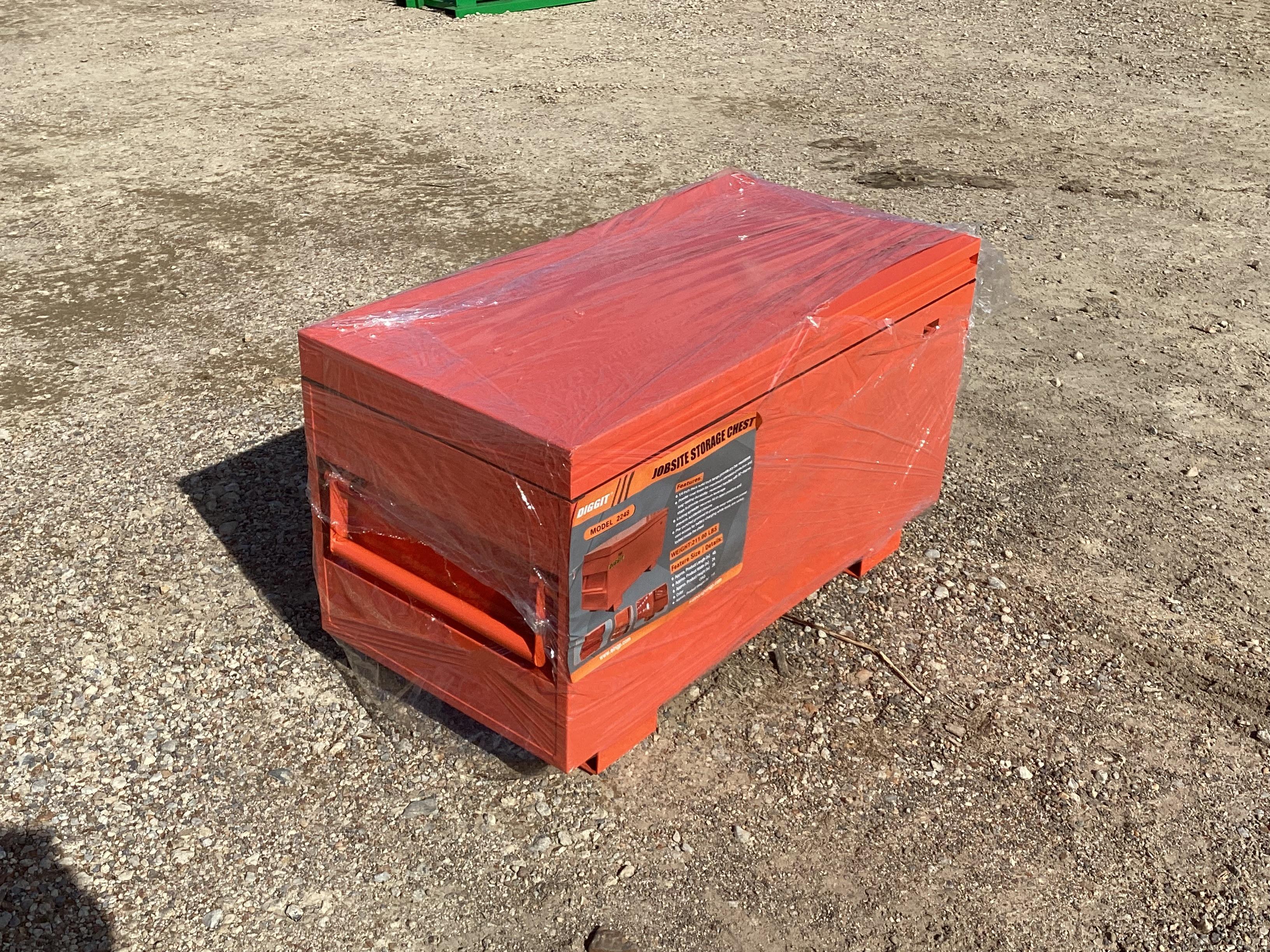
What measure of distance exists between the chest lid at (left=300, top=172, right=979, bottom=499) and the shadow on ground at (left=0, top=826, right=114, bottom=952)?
1191mm

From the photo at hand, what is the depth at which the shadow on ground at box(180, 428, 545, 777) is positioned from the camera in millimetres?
2928

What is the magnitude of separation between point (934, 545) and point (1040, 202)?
3222mm

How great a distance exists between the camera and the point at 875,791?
283 centimetres

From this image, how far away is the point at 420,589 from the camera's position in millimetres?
2611

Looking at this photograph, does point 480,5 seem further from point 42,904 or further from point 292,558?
point 42,904

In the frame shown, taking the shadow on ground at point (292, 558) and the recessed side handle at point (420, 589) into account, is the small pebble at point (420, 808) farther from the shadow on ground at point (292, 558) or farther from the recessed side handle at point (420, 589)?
the recessed side handle at point (420, 589)

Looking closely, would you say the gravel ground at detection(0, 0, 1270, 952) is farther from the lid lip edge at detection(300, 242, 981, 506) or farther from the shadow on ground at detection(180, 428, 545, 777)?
the lid lip edge at detection(300, 242, 981, 506)

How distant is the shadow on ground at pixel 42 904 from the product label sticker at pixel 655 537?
1134mm

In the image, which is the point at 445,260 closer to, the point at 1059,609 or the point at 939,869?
the point at 1059,609

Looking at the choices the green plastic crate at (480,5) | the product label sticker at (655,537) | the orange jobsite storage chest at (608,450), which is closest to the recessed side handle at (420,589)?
the orange jobsite storage chest at (608,450)

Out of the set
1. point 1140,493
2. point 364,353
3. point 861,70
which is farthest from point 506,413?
point 861,70

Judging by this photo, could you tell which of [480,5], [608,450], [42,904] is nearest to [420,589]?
[608,450]

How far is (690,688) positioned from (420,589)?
84 centimetres

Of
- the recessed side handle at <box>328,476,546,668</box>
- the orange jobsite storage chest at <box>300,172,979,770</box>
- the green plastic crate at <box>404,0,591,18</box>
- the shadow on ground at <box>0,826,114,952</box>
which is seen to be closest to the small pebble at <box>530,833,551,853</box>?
the orange jobsite storage chest at <box>300,172,979,770</box>
